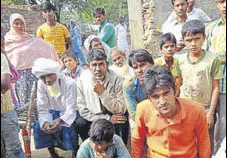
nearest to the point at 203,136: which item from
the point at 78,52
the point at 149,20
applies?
the point at 78,52

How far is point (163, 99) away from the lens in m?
1.97

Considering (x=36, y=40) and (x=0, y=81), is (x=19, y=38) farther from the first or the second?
(x=0, y=81)

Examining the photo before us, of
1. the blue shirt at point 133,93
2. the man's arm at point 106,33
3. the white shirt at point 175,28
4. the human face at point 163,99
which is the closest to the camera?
the human face at point 163,99

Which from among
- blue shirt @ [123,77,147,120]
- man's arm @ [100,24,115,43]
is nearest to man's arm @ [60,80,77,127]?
blue shirt @ [123,77,147,120]

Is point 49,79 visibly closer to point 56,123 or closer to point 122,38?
point 56,123

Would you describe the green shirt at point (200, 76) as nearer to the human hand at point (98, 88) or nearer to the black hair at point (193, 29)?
the black hair at point (193, 29)

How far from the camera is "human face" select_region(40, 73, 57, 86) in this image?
10.1 ft

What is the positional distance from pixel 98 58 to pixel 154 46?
332 centimetres

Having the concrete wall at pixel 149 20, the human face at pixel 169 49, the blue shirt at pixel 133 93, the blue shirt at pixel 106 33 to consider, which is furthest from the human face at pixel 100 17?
the blue shirt at pixel 133 93

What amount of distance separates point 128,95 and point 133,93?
44mm

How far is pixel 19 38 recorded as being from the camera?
361 centimetres

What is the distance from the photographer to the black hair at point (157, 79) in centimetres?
199

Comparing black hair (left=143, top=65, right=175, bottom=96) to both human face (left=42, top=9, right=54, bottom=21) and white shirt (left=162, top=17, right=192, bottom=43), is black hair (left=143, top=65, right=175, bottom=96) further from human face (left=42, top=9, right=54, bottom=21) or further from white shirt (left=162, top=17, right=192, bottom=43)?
human face (left=42, top=9, right=54, bottom=21)

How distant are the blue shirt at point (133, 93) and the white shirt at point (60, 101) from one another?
0.65 metres
